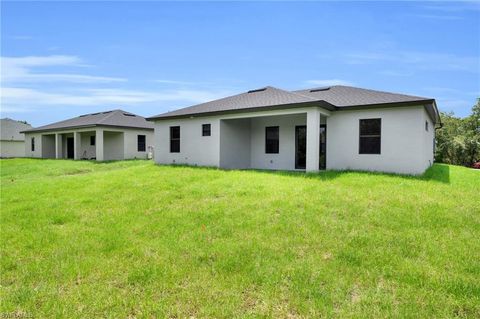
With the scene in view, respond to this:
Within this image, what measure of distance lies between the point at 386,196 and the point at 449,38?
7258mm

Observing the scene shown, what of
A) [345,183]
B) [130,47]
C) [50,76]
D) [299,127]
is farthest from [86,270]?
[50,76]

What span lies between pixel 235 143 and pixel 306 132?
3.63m

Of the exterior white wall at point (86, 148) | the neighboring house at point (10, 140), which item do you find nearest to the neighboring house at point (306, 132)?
the exterior white wall at point (86, 148)

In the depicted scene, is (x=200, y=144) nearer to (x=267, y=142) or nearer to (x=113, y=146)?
(x=267, y=142)

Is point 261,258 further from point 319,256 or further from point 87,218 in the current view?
point 87,218

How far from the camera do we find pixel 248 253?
521 cm

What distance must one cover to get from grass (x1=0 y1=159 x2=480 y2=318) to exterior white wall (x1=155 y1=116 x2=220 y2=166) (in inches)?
250

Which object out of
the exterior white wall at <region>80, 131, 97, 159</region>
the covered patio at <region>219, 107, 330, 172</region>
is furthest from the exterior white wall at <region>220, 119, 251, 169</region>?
the exterior white wall at <region>80, 131, 97, 159</region>

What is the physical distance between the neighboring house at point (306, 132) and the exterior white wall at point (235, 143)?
1.9 inches

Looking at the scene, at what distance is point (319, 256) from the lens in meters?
5.01

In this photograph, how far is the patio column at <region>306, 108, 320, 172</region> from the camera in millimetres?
12297

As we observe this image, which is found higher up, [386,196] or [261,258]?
[386,196]

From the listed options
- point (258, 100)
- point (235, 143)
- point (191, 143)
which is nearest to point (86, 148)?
point (191, 143)

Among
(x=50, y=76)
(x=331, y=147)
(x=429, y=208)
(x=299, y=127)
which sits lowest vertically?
(x=429, y=208)
